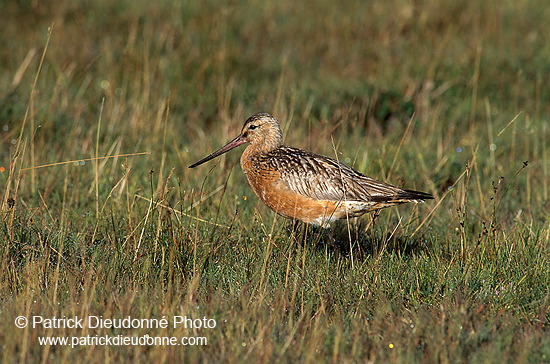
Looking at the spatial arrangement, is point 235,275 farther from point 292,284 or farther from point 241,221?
point 241,221

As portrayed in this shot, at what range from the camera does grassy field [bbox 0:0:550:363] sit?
415 cm

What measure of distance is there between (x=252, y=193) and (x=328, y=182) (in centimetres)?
129

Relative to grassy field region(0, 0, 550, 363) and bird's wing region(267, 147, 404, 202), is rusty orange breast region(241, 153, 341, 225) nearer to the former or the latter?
bird's wing region(267, 147, 404, 202)

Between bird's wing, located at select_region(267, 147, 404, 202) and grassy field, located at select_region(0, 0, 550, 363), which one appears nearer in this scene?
grassy field, located at select_region(0, 0, 550, 363)

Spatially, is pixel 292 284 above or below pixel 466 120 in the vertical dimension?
below

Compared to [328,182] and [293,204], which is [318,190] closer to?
[328,182]

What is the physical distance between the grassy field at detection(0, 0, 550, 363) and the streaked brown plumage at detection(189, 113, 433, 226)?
0.20 metres

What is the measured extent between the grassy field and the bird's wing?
253mm

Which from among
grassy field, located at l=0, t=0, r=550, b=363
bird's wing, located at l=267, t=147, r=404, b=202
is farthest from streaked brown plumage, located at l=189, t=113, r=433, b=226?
grassy field, located at l=0, t=0, r=550, b=363

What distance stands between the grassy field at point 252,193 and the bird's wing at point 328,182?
0.83ft

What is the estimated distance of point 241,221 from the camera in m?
5.90

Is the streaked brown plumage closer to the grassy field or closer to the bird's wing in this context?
the bird's wing

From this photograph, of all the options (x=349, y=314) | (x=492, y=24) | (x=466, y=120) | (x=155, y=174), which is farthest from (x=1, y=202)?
(x=492, y=24)

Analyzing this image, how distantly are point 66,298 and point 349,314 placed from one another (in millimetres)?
1633
